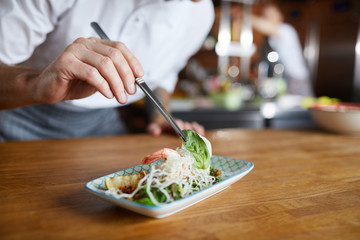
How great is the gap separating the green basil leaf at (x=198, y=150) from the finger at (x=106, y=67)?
0.77 ft

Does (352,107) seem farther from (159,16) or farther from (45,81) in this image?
(45,81)

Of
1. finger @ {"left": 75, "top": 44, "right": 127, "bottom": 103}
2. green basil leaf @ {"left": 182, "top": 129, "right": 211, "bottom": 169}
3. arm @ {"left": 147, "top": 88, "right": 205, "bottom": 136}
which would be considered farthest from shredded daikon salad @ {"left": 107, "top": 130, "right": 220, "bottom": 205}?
arm @ {"left": 147, "top": 88, "right": 205, "bottom": 136}

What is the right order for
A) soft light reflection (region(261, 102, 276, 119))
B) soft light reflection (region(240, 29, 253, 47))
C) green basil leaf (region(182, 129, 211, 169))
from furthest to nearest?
soft light reflection (region(240, 29, 253, 47)), soft light reflection (region(261, 102, 276, 119)), green basil leaf (region(182, 129, 211, 169))

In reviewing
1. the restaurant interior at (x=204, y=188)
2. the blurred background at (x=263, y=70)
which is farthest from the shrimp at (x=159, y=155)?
the blurred background at (x=263, y=70)

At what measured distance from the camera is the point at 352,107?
162cm

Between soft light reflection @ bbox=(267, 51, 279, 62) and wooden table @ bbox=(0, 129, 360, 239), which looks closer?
wooden table @ bbox=(0, 129, 360, 239)

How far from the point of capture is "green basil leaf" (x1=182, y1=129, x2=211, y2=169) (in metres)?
0.72

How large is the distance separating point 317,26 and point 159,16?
15.7 feet

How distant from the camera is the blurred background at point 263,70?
2.81 m

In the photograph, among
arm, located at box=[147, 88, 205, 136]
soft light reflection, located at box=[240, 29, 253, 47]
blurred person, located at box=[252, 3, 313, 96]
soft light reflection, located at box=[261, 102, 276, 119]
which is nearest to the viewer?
arm, located at box=[147, 88, 205, 136]

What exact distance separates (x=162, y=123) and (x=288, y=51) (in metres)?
3.71

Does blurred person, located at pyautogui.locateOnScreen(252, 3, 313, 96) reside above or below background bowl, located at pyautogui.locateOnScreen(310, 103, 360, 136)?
above

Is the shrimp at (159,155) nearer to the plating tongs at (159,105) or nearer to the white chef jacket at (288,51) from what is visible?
the plating tongs at (159,105)

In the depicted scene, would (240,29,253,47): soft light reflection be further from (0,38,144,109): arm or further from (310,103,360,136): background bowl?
(0,38,144,109): arm
